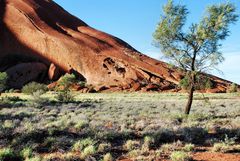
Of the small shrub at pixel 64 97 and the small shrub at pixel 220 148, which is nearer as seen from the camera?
the small shrub at pixel 220 148

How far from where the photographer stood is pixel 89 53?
76.9m

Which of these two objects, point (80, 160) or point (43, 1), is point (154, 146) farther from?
point (43, 1)

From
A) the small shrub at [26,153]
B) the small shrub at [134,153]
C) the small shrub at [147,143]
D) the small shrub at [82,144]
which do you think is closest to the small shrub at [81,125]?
the small shrub at [82,144]

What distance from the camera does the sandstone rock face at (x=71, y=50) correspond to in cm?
7144

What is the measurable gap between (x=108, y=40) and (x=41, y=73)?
17.0 m

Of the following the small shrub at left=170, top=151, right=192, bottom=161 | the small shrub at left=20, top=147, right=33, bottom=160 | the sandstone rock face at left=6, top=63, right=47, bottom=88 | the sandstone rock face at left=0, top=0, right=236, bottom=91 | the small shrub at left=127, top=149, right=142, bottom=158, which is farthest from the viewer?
the sandstone rock face at left=0, top=0, right=236, bottom=91

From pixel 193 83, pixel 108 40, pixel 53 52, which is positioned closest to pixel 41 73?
pixel 53 52

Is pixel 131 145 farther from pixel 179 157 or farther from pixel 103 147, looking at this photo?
pixel 179 157

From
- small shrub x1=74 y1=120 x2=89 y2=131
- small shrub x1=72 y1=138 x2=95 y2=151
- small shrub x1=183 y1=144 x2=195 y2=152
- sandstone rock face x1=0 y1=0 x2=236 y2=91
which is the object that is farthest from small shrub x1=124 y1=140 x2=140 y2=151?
sandstone rock face x1=0 y1=0 x2=236 y2=91

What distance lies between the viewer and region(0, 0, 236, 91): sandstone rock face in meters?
71.4

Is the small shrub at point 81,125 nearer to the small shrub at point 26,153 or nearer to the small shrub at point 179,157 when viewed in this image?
the small shrub at point 26,153

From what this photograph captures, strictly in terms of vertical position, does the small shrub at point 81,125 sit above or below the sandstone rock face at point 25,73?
below

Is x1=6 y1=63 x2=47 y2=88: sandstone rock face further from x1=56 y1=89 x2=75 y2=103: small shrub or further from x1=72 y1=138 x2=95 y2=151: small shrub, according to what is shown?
x1=72 y1=138 x2=95 y2=151: small shrub

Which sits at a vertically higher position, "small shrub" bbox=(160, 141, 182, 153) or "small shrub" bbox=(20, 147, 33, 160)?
"small shrub" bbox=(160, 141, 182, 153)
